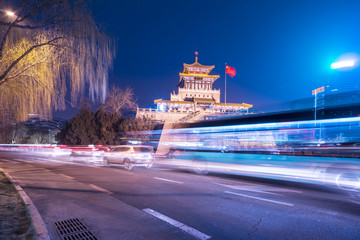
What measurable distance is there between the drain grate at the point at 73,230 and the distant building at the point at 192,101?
143ft

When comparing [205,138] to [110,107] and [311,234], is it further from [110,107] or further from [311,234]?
[110,107]

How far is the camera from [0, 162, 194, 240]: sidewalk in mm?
3845

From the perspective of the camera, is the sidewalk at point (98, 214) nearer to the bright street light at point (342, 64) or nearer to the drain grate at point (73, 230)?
the drain grate at point (73, 230)

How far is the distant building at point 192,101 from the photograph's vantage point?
50.2 meters

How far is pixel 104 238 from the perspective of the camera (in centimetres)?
370

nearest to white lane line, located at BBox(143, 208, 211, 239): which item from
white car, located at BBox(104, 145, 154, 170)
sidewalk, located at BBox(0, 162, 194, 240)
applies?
sidewalk, located at BBox(0, 162, 194, 240)

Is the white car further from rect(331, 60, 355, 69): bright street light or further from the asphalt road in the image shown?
rect(331, 60, 355, 69): bright street light

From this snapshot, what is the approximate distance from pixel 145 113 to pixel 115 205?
44335mm

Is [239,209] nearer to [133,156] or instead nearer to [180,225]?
[180,225]

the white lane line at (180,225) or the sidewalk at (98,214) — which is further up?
the white lane line at (180,225)

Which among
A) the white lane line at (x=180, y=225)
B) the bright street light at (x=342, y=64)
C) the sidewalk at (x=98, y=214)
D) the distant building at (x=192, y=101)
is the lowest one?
the sidewalk at (x=98, y=214)

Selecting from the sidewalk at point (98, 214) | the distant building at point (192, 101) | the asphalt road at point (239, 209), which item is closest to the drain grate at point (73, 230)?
the sidewalk at point (98, 214)

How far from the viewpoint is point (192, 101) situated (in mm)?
66688

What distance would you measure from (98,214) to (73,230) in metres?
0.84
